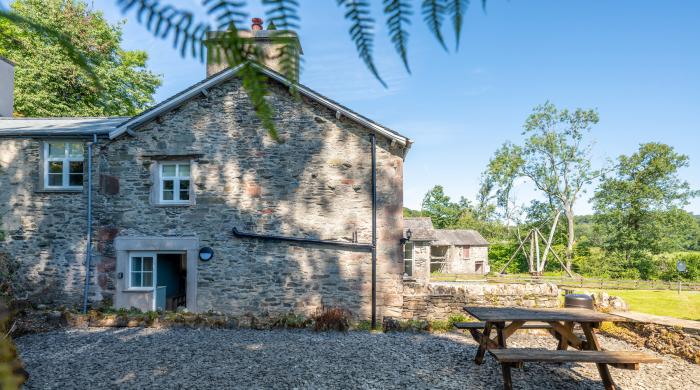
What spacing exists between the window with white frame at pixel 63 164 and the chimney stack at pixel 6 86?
4.19m

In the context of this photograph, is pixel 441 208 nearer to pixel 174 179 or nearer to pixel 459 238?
pixel 459 238

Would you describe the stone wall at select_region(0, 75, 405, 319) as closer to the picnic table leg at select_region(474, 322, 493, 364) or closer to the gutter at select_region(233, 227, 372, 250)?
the gutter at select_region(233, 227, 372, 250)

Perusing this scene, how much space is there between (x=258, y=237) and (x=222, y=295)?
1.84m

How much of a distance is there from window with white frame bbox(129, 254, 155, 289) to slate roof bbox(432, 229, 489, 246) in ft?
98.9

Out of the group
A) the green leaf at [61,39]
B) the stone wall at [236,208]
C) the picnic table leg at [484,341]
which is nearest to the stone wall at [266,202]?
the stone wall at [236,208]

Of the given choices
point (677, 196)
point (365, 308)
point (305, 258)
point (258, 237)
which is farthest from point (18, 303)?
point (677, 196)

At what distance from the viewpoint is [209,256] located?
402 inches

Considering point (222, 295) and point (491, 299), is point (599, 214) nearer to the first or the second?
point (491, 299)

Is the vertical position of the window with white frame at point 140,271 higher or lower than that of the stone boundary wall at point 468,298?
higher

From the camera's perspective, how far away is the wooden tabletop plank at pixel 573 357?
4.83 m

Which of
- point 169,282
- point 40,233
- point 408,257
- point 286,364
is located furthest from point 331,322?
point 408,257

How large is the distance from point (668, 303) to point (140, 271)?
2246 cm

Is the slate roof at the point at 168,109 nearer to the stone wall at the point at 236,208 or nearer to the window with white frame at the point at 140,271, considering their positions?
the stone wall at the point at 236,208

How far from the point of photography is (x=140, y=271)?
1042cm
